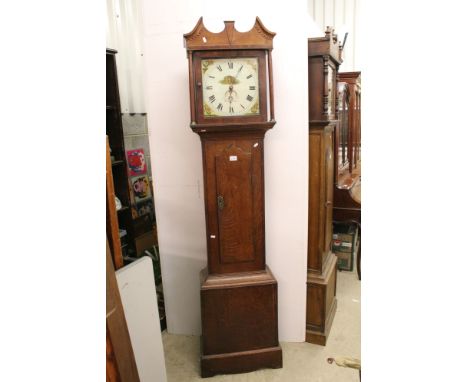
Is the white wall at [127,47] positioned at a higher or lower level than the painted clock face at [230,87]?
higher

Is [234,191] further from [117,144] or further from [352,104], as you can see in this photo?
[352,104]

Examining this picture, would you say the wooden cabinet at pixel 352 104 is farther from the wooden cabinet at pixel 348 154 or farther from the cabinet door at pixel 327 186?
the cabinet door at pixel 327 186

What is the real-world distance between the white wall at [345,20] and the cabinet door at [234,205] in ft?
10.4

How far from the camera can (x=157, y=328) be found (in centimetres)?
150

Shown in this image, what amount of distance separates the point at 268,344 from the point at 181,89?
1474 millimetres

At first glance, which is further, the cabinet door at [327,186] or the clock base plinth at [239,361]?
the cabinet door at [327,186]

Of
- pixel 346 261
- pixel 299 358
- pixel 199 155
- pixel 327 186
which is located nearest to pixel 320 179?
pixel 327 186

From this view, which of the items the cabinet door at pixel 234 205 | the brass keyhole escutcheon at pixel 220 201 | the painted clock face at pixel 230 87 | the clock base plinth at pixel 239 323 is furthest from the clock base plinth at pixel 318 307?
the painted clock face at pixel 230 87

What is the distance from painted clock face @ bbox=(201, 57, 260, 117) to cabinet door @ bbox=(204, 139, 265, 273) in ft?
0.51

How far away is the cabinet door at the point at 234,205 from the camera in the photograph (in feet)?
5.69

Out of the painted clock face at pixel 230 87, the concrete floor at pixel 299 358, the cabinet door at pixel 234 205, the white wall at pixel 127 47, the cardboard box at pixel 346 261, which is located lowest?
the concrete floor at pixel 299 358

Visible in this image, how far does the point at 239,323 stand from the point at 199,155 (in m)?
0.94

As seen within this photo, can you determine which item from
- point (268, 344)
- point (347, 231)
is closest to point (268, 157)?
point (268, 344)
